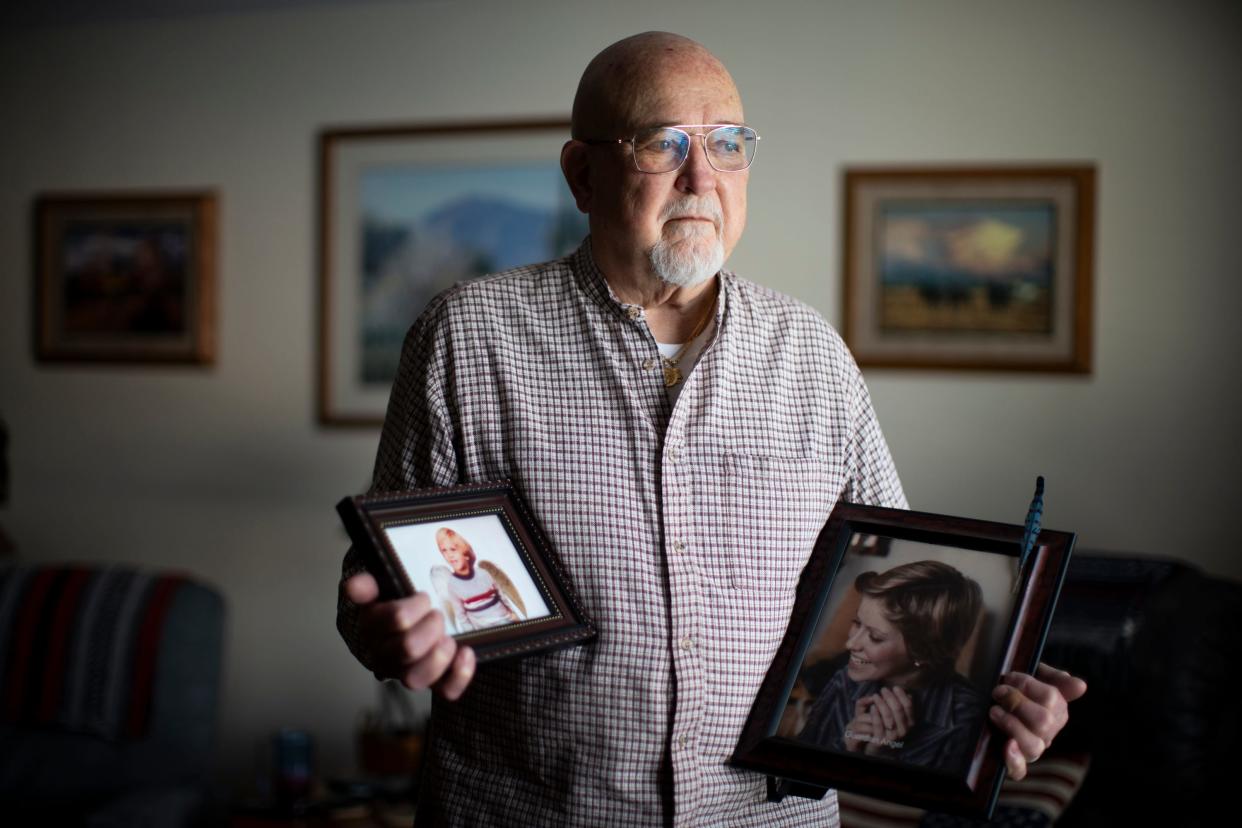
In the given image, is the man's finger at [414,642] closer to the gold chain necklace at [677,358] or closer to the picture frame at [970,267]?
the gold chain necklace at [677,358]

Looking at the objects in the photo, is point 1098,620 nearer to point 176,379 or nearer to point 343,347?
point 343,347

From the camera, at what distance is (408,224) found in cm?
360

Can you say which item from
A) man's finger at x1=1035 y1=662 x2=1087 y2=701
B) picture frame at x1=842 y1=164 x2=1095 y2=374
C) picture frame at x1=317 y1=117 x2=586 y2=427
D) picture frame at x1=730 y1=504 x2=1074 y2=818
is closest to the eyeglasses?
picture frame at x1=730 y1=504 x2=1074 y2=818

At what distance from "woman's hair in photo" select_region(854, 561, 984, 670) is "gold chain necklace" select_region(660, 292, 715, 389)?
313 mm

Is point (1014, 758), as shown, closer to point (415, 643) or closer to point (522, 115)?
point (415, 643)

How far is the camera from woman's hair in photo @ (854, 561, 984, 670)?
3.90ft

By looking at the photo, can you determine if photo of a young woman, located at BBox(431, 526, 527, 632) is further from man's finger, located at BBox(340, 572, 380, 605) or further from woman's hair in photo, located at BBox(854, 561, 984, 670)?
woman's hair in photo, located at BBox(854, 561, 984, 670)

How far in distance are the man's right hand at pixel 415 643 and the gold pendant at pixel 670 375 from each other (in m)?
0.41

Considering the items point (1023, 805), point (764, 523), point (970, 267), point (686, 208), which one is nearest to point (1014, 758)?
point (764, 523)

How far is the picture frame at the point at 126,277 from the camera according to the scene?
12.3 feet

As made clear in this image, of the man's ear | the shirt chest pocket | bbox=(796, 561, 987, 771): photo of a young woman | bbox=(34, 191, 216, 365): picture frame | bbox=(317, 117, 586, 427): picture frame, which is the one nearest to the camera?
bbox=(796, 561, 987, 771): photo of a young woman

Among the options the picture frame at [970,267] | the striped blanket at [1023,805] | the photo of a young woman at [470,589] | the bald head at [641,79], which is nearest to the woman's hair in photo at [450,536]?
the photo of a young woman at [470,589]

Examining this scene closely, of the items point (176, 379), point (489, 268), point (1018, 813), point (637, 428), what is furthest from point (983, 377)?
point (176, 379)

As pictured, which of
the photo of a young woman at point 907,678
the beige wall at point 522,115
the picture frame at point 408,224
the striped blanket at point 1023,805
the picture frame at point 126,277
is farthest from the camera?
the picture frame at point 126,277
